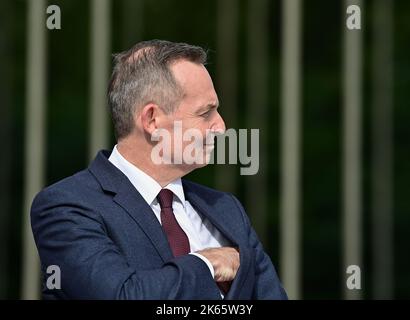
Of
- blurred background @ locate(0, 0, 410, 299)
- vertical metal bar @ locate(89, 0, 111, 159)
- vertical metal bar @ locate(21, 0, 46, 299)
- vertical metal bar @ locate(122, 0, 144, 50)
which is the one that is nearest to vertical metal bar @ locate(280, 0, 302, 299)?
blurred background @ locate(0, 0, 410, 299)

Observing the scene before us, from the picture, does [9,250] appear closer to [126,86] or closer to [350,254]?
[350,254]

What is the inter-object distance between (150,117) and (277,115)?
3.82 meters

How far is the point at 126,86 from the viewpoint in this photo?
207cm

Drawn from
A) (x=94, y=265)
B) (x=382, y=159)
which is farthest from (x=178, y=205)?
(x=382, y=159)

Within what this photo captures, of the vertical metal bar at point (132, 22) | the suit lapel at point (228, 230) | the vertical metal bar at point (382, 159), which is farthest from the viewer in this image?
the vertical metal bar at point (382, 159)

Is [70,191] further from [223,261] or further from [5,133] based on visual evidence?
[5,133]

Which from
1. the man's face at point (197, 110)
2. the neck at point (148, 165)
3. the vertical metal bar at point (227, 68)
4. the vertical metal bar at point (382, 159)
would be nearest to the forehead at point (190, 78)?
the man's face at point (197, 110)

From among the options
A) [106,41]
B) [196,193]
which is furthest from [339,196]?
[196,193]

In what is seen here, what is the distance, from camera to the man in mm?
1901

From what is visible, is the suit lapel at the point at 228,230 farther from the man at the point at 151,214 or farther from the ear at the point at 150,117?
the ear at the point at 150,117

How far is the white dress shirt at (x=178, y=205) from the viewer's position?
2.10 meters

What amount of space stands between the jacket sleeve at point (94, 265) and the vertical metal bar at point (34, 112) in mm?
3771

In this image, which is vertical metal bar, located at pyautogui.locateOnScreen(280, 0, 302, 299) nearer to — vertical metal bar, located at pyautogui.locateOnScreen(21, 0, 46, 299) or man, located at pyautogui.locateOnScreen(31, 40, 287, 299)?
vertical metal bar, located at pyautogui.locateOnScreen(21, 0, 46, 299)

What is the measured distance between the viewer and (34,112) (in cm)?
576
